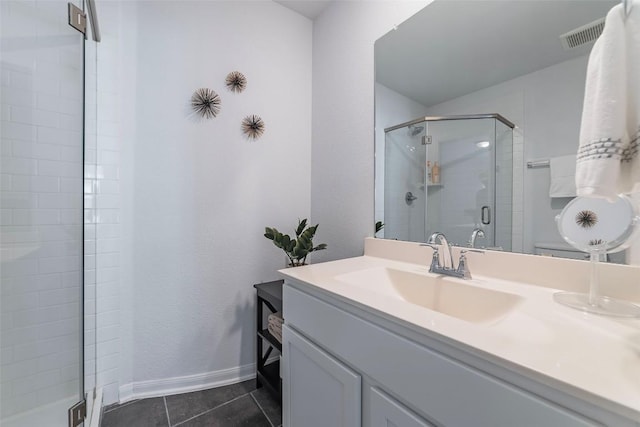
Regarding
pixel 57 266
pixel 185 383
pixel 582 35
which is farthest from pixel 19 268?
pixel 582 35

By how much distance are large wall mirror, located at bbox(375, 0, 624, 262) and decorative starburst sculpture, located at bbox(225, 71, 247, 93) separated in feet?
2.77

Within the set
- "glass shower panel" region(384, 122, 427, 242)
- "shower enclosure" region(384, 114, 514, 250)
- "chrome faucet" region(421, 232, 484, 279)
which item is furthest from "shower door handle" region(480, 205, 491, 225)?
"glass shower panel" region(384, 122, 427, 242)

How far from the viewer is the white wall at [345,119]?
4.66 feet

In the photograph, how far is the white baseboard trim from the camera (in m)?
1.39

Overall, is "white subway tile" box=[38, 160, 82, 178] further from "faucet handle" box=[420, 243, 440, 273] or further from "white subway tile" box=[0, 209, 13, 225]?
"faucet handle" box=[420, 243, 440, 273]

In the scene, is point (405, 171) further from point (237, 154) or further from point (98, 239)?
point (98, 239)

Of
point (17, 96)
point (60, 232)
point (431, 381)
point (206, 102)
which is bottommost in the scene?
point (431, 381)

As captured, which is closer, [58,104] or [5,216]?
[5,216]

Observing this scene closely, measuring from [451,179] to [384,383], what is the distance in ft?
2.76

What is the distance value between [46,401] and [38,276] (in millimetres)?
594

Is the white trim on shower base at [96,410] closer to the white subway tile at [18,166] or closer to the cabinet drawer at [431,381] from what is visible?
the white subway tile at [18,166]

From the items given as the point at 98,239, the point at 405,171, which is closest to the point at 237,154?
the point at 98,239

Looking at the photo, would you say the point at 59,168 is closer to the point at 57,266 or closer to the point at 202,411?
the point at 57,266

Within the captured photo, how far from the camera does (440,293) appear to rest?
2.95ft
